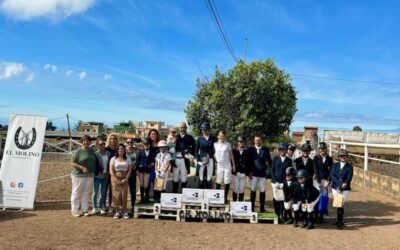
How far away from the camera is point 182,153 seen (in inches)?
377

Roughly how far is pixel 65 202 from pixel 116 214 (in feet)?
7.66

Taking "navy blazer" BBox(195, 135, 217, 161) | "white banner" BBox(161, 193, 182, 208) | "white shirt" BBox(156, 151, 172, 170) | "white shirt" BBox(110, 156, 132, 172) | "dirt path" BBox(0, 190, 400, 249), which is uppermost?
"navy blazer" BBox(195, 135, 217, 161)

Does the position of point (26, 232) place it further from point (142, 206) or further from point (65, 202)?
point (65, 202)

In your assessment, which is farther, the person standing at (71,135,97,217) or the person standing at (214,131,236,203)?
the person standing at (214,131,236,203)

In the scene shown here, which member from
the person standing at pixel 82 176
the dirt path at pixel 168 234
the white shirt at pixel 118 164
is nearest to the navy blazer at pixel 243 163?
the dirt path at pixel 168 234

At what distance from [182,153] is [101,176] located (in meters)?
1.90

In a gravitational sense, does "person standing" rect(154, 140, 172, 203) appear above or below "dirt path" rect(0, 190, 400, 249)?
above

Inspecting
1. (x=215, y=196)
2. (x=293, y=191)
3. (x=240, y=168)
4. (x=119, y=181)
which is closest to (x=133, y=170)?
(x=119, y=181)

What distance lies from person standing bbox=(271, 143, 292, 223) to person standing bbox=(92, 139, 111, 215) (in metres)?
3.73

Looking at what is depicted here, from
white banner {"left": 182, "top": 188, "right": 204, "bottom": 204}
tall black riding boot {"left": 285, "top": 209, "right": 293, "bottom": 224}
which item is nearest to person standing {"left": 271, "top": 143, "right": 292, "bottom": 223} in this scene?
tall black riding boot {"left": 285, "top": 209, "right": 293, "bottom": 224}

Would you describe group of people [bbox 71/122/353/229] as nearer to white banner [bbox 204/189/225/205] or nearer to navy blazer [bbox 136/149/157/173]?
navy blazer [bbox 136/149/157/173]

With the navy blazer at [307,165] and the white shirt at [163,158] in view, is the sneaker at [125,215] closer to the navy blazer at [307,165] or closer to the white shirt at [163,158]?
the white shirt at [163,158]

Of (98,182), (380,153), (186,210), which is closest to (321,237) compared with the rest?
(186,210)

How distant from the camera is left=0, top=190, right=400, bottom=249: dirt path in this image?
22.1ft
